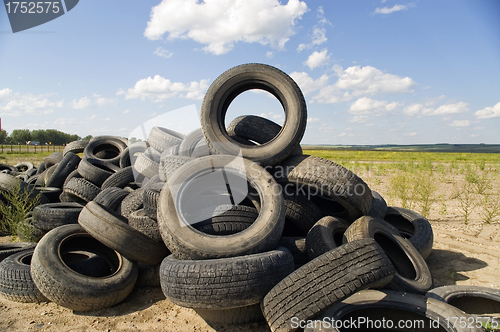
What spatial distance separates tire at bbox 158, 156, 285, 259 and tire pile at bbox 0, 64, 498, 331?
0.05ft

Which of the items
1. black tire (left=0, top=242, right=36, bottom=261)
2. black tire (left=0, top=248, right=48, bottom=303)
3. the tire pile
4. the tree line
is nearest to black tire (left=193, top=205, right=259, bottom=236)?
the tire pile

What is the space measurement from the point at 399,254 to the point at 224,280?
329 centimetres

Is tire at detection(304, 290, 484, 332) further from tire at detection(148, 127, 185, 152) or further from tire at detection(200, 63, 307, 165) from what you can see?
tire at detection(148, 127, 185, 152)

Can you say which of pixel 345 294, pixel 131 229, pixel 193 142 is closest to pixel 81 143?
pixel 193 142

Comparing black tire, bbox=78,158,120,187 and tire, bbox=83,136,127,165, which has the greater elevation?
tire, bbox=83,136,127,165

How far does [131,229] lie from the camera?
4363 mm

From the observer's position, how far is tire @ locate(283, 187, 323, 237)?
16.2 ft

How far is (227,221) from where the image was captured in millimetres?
4332

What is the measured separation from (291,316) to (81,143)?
1136 cm

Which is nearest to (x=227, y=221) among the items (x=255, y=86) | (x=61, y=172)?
(x=255, y=86)

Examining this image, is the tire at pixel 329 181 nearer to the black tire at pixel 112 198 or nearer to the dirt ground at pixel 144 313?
the dirt ground at pixel 144 313

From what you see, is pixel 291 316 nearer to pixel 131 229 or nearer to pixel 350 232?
pixel 350 232

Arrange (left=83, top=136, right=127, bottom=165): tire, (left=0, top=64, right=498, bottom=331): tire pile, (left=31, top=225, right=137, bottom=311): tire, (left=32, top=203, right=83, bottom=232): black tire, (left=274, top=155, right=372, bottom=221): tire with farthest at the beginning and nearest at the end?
(left=83, top=136, right=127, bottom=165): tire → (left=32, top=203, right=83, bottom=232): black tire → (left=274, top=155, right=372, bottom=221): tire → (left=31, top=225, right=137, bottom=311): tire → (left=0, top=64, right=498, bottom=331): tire pile

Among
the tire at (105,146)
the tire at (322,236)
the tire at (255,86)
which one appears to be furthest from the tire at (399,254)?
the tire at (105,146)
